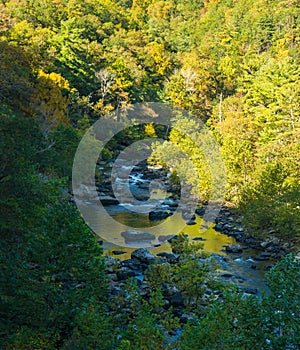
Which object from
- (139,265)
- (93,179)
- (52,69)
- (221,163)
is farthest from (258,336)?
(52,69)

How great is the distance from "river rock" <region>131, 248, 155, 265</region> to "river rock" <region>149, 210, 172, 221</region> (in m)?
8.62

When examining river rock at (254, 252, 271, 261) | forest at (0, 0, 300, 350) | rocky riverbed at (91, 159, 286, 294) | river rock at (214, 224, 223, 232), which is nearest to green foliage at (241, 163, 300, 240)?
forest at (0, 0, 300, 350)

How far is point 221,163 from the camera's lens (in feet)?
104

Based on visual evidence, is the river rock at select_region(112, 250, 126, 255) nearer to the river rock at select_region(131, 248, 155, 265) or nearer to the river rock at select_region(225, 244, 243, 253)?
the river rock at select_region(131, 248, 155, 265)

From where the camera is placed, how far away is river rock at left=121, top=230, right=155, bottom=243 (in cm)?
2470

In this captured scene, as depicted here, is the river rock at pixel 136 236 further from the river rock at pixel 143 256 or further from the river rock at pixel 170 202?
the river rock at pixel 170 202

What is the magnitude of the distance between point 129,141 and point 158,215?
21.9 metres

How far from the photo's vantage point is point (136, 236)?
25.4 meters

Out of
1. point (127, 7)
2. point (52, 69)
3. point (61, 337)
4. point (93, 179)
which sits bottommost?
point (61, 337)

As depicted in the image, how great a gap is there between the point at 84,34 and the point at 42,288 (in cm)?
5566

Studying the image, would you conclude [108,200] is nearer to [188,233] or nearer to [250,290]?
[188,233]

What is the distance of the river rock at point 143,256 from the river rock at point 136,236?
11.1 ft

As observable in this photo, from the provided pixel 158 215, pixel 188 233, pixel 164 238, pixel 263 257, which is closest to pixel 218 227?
pixel 188 233

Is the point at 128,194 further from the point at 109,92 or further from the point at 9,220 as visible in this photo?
the point at 9,220
